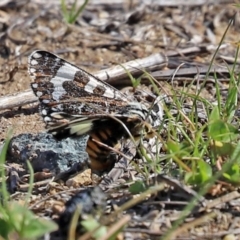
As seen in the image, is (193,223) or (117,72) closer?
(193,223)

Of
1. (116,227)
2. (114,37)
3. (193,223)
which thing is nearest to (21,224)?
(116,227)

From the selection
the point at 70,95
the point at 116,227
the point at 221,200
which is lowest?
the point at 221,200

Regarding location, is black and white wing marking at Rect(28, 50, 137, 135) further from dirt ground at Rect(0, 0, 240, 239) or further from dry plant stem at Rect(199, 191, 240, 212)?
dry plant stem at Rect(199, 191, 240, 212)

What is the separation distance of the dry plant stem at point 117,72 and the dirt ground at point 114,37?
2.8 inches

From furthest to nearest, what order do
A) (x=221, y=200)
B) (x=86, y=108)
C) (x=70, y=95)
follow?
1. (x=70, y=95)
2. (x=86, y=108)
3. (x=221, y=200)

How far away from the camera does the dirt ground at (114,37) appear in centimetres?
467

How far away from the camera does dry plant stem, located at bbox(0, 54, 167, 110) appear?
409 centimetres

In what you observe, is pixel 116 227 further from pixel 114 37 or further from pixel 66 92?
pixel 114 37

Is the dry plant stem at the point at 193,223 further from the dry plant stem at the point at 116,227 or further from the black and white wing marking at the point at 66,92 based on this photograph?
the black and white wing marking at the point at 66,92

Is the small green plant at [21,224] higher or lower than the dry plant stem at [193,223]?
higher

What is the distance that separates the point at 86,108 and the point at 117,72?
35.9 inches

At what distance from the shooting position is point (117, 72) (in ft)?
14.5

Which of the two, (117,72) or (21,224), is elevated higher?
(117,72)

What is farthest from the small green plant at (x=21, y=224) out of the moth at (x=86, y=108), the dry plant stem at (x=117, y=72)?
the dry plant stem at (x=117, y=72)
